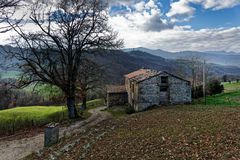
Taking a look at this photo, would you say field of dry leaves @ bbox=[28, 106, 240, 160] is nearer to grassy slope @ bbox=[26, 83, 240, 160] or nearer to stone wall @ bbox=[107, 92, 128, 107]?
grassy slope @ bbox=[26, 83, 240, 160]

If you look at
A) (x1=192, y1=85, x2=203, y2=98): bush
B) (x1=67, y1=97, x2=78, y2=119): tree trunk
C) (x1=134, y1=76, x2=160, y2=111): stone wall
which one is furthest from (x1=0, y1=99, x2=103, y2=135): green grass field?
(x1=192, y1=85, x2=203, y2=98): bush

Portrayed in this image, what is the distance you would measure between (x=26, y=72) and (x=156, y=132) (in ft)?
74.8

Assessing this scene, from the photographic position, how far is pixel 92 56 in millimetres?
43500

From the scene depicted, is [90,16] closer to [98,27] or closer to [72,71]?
[98,27]

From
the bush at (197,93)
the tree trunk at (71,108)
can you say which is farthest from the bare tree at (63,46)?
the bush at (197,93)

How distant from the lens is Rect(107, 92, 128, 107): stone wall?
200 ft

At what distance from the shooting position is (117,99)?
61969 millimetres

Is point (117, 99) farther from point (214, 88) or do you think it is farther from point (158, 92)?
point (214, 88)

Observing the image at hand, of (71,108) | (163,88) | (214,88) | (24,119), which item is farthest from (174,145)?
(214,88)

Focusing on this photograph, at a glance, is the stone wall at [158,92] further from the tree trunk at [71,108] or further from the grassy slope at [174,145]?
the grassy slope at [174,145]

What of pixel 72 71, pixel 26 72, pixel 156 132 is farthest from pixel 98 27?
pixel 156 132

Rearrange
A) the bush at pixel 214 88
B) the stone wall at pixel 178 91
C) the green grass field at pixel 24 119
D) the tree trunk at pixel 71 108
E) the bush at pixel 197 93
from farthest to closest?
1. the bush at pixel 214 88
2. the bush at pixel 197 93
3. the stone wall at pixel 178 91
4. the green grass field at pixel 24 119
5. the tree trunk at pixel 71 108

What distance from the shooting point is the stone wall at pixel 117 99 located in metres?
60.9

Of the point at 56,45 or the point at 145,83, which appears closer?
the point at 56,45
